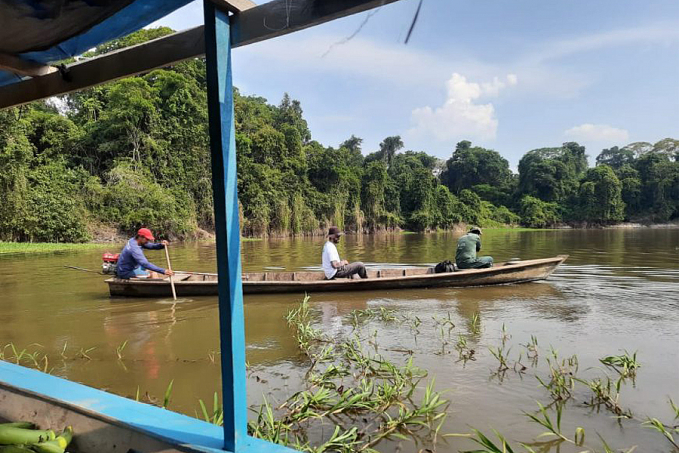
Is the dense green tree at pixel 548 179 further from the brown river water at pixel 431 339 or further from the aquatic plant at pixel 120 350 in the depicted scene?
the aquatic plant at pixel 120 350

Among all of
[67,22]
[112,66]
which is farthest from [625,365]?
[67,22]

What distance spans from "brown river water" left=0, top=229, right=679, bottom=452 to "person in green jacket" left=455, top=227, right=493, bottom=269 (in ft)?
1.84

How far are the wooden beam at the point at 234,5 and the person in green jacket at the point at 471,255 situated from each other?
694 cm

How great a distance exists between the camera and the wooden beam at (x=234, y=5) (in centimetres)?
156

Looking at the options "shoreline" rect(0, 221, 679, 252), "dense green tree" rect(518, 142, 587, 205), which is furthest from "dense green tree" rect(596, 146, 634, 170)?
"shoreline" rect(0, 221, 679, 252)

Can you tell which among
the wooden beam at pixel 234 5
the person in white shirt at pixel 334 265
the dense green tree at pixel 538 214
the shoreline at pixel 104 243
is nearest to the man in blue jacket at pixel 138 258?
the person in white shirt at pixel 334 265

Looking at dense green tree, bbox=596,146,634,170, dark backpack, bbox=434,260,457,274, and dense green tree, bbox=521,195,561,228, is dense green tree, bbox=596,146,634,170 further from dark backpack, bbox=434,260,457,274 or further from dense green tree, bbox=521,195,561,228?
dark backpack, bbox=434,260,457,274

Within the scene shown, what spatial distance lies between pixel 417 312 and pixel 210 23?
4.96 m

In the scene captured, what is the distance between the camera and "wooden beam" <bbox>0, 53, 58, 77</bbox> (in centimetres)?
232

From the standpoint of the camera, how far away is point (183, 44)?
1853mm

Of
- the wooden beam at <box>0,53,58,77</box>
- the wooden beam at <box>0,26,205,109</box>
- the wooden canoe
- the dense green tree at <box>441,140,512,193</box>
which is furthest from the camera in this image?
the dense green tree at <box>441,140,512,193</box>

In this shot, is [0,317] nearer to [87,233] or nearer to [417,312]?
[417,312]

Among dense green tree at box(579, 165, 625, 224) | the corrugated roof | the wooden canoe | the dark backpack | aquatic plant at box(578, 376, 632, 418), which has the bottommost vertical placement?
aquatic plant at box(578, 376, 632, 418)

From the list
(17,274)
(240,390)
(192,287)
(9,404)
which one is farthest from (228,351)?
(17,274)
